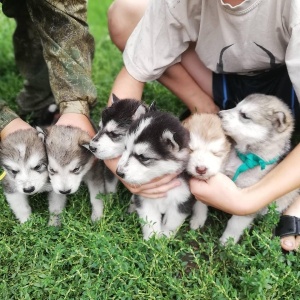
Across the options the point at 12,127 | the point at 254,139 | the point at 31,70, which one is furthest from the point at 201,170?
the point at 31,70

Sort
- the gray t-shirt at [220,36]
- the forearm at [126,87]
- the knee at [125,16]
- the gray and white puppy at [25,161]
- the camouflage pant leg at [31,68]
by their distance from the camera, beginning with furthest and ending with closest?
the camouflage pant leg at [31,68] < the knee at [125,16] < the forearm at [126,87] < the gray and white puppy at [25,161] < the gray t-shirt at [220,36]

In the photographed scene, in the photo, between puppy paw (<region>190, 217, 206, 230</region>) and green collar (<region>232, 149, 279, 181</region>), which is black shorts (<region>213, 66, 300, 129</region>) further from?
puppy paw (<region>190, 217, 206, 230</region>)

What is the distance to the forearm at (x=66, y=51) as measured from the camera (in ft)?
12.5

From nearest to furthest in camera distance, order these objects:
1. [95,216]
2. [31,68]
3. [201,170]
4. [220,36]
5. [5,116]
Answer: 1. [201,170]
2. [220,36]
3. [95,216]
4. [5,116]
5. [31,68]

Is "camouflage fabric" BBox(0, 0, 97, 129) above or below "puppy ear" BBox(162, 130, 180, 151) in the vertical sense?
below

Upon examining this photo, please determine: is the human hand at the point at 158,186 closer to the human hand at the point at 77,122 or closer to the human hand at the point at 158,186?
the human hand at the point at 158,186

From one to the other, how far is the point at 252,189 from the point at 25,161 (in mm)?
1562

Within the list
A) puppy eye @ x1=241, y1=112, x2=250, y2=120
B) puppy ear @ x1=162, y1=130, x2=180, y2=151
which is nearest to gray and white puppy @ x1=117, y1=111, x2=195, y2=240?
puppy ear @ x1=162, y1=130, x2=180, y2=151

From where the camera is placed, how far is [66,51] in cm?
385

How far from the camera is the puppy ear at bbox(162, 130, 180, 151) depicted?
285cm

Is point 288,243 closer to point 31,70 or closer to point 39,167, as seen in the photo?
point 39,167

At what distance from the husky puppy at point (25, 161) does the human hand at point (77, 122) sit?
0.31m

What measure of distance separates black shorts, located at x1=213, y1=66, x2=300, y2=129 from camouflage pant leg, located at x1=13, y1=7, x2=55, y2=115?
6.21ft

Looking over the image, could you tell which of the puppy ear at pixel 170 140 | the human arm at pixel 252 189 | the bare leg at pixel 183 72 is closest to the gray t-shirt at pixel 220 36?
the bare leg at pixel 183 72
